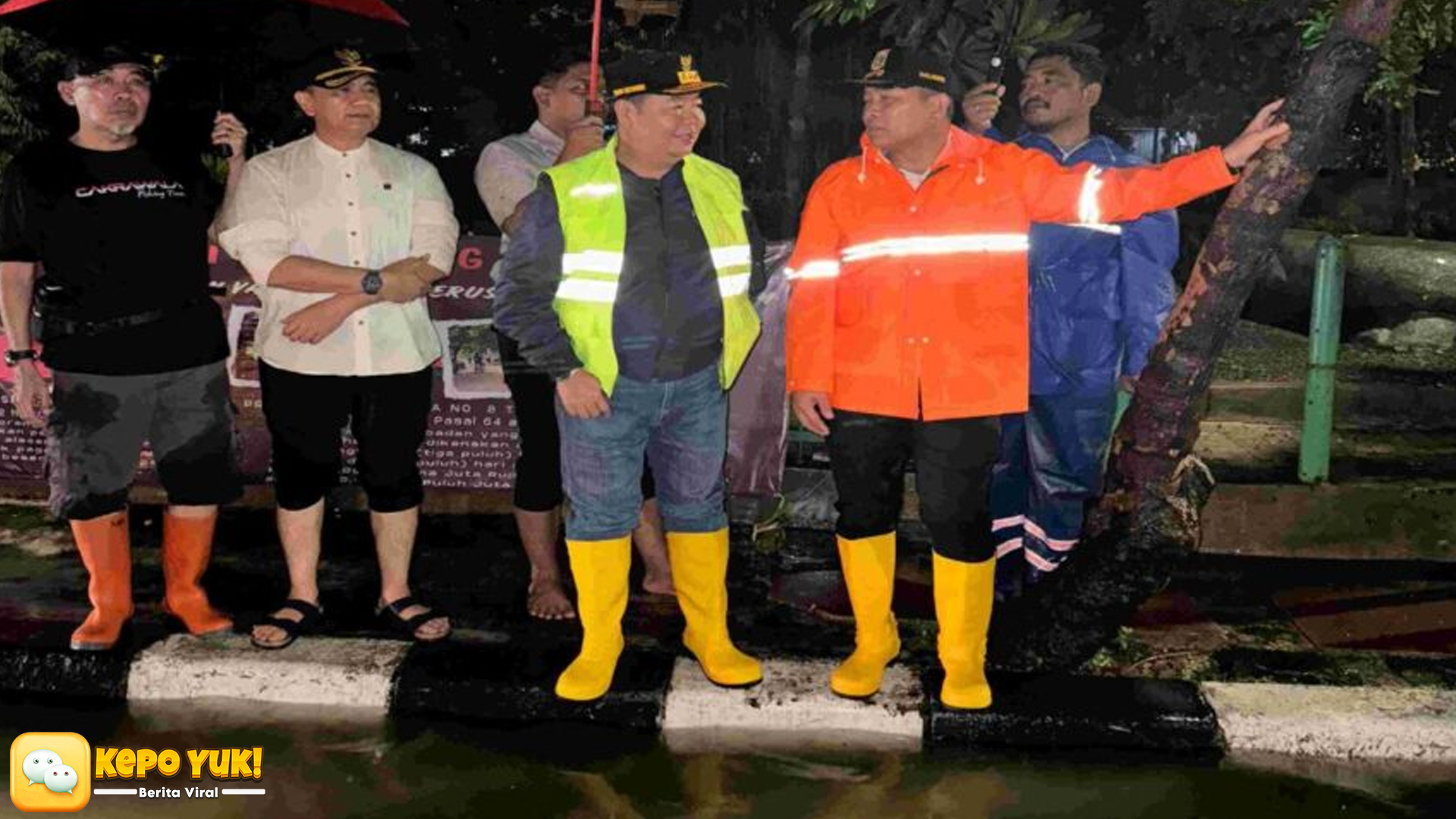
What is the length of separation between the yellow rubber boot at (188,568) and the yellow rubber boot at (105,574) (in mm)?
156

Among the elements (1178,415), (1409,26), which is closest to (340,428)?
(1178,415)

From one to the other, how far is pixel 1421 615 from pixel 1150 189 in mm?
2547

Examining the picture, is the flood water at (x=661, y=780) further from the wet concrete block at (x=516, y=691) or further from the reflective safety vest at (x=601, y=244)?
the reflective safety vest at (x=601, y=244)

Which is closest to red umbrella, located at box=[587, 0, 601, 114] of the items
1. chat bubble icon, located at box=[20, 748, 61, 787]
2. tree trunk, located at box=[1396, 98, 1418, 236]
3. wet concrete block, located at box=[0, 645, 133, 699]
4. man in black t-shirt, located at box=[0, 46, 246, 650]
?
man in black t-shirt, located at box=[0, 46, 246, 650]

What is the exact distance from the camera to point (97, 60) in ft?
13.2

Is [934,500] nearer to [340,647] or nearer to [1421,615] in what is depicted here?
[340,647]

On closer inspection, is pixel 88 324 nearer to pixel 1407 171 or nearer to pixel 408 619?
pixel 408 619

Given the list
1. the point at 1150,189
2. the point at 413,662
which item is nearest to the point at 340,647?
the point at 413,662

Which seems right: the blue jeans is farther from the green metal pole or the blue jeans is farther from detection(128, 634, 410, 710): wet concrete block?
the green metal pole

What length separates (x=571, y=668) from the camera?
405 centimetres

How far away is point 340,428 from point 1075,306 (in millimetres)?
2817

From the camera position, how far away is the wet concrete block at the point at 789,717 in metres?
3.84

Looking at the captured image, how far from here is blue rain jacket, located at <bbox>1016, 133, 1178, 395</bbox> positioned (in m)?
4.54

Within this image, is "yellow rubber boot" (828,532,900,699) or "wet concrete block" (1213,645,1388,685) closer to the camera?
"yellow rubber boot" (828,532,900,699)
